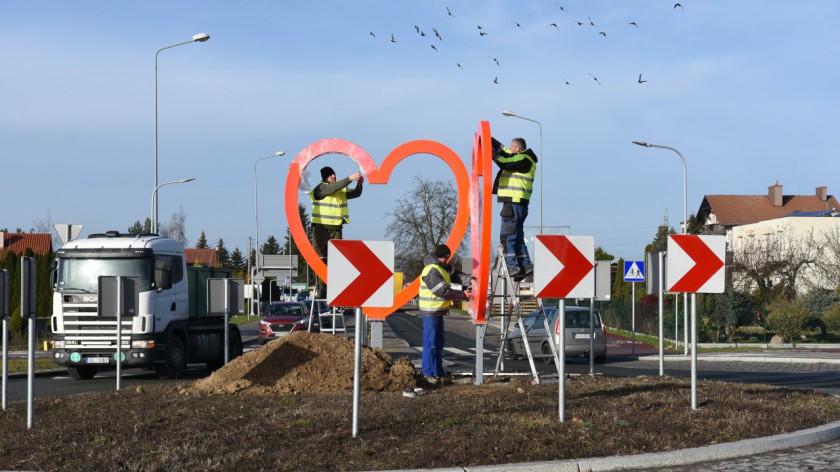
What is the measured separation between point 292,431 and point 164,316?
41.2 ft

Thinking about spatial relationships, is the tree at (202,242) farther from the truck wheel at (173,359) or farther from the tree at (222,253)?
the truck wheel at (173,359)

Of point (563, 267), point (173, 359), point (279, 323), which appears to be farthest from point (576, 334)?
point (563, 267)

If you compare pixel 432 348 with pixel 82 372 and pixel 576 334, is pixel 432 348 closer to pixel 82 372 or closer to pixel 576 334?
pixel 82 372

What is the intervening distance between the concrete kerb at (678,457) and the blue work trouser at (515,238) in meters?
5.06

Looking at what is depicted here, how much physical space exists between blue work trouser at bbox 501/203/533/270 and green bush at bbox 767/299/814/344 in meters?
23.9

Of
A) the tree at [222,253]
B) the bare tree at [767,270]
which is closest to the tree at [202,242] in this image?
the tree at [222,253]

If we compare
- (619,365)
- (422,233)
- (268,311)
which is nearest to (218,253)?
(422,233)

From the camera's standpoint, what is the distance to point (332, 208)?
15.5m

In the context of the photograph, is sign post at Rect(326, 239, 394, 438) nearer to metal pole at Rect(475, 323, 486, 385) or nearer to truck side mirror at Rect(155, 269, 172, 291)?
metal pole at Rect(475, 323, 486, 385)

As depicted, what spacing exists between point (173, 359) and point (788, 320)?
2268cm

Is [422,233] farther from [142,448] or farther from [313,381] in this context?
[142,448]

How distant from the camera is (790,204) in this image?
103438 mm

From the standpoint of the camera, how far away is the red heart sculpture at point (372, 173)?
49.5ft

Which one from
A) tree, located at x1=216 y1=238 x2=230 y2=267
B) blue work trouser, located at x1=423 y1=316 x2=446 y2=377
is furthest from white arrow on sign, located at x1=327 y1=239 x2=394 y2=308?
tree, located at x1=216 y1=238 x2=230 y2=267
